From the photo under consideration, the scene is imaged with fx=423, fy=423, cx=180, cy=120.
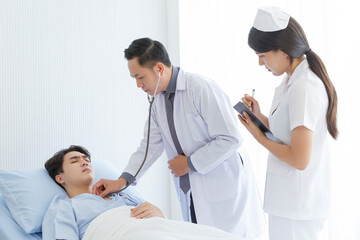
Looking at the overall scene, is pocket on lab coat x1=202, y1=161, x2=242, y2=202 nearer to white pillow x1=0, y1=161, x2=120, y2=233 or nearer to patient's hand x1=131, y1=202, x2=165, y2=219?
patient's hand x1=131, y1=202, x2=165, y2=219

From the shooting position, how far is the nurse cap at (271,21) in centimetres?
148

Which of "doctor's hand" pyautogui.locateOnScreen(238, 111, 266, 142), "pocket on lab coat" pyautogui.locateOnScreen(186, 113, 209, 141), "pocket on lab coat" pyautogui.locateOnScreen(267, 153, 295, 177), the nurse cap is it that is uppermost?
the nurse cap

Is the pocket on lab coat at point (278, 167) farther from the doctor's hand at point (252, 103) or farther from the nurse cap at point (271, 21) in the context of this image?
the nurse cap at point (271, 21)

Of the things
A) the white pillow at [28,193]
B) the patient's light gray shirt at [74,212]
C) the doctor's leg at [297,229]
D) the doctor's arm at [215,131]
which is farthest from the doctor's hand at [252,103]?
the white pillow at [28,193]

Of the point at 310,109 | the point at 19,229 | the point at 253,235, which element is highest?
the point at 310,109

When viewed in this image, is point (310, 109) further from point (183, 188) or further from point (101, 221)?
point (101, 221)

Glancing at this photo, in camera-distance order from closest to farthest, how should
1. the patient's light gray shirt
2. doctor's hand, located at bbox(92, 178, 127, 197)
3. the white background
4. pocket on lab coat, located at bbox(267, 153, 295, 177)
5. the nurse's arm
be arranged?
the nurse's arm
pocket on lab coat, located at bbox(267, 153, 295, 177)
the patient's light gray shirt
doctor's hand, located at bbox(92, 178, 127, 197)
the white background

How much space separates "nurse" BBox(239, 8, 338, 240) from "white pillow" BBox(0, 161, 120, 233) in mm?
1005

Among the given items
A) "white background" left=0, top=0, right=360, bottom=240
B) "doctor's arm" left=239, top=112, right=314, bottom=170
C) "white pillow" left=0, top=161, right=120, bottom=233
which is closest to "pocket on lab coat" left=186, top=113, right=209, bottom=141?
"doctor's arm" left=239, top=112, right=314, bottom=170

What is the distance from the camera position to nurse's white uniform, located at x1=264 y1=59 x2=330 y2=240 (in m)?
1.44

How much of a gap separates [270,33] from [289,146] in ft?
1.33

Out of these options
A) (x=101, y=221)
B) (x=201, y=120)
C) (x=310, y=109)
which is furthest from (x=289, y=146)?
(x=101, y=221)

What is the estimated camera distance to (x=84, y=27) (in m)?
2.70

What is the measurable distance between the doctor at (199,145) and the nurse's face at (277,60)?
34 centimetres
